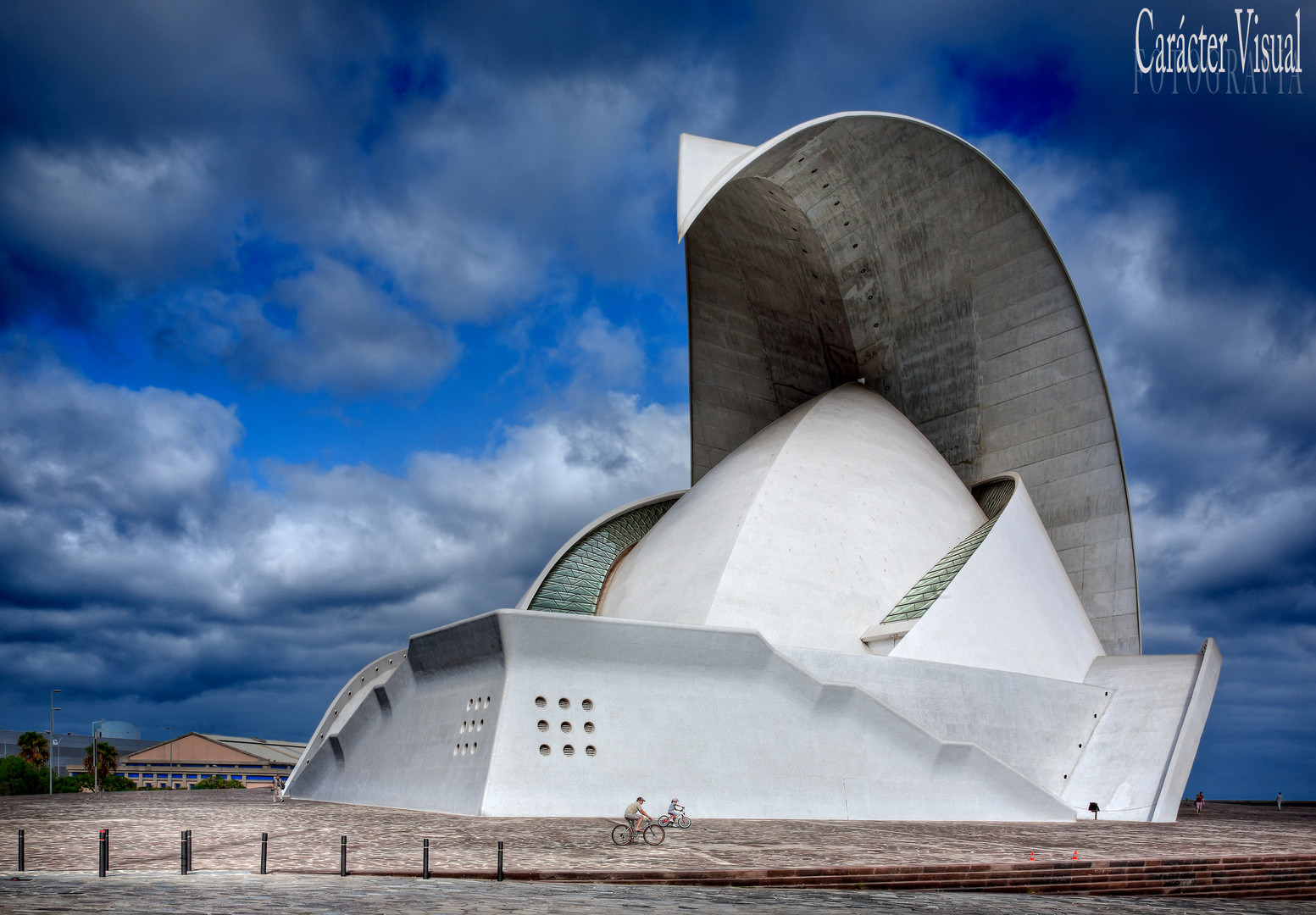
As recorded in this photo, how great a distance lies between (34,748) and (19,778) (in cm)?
1031

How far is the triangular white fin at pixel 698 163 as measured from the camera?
22.5 meters

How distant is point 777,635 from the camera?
61.1 ft

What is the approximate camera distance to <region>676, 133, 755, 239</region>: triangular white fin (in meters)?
22.5

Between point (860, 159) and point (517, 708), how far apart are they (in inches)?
624

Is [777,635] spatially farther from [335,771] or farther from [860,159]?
[860,159]

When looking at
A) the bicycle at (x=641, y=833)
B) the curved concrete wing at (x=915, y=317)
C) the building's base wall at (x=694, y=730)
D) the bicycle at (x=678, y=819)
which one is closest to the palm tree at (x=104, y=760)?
the curved concrete wing at (x=915, y=317)

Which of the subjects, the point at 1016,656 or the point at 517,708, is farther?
the point at 1016,656

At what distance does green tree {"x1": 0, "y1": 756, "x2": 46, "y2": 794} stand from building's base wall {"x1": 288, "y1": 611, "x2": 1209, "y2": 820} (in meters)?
29.5

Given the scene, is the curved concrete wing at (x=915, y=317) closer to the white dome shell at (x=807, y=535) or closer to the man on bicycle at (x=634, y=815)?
the white dome shell at (x=807, y=535)

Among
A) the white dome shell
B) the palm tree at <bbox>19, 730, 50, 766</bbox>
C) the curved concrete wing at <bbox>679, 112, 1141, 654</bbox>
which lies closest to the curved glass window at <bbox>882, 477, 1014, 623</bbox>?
the white dome shell

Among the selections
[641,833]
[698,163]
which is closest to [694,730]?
[641,833]

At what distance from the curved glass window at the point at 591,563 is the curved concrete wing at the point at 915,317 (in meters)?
2.55

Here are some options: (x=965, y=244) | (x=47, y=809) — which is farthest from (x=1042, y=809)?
(x=47, y=809)

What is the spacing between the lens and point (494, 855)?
9.57m
